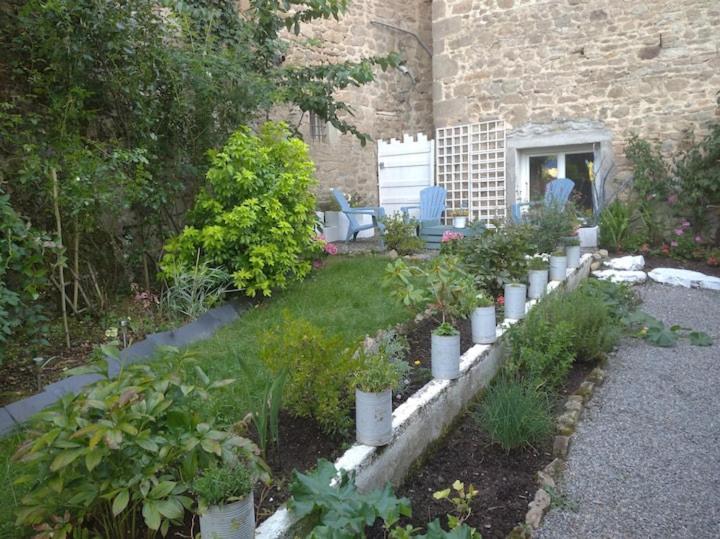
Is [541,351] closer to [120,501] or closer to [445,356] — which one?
[445,356]

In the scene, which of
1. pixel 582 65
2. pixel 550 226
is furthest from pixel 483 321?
pixel 582 65

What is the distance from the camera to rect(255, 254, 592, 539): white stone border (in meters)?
2.09

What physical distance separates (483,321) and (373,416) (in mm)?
1505

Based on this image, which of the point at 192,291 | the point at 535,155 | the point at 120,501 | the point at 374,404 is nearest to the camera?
the point at 120,501

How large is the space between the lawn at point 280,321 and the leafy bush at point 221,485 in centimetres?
57

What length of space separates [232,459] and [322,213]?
695cm

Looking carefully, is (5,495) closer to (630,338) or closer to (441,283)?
(441,283)

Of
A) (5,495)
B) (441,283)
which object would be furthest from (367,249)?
(5,495)

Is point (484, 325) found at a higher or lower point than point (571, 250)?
lower

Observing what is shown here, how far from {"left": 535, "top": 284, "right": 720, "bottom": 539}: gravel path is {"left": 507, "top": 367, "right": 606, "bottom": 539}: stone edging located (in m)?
0.04

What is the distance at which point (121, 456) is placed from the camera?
1.54 metres

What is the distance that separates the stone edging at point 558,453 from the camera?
2145 millimetres

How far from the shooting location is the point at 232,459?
1.61 metres

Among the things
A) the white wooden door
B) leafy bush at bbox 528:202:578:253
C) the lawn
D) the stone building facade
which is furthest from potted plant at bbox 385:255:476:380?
the white wooden door
